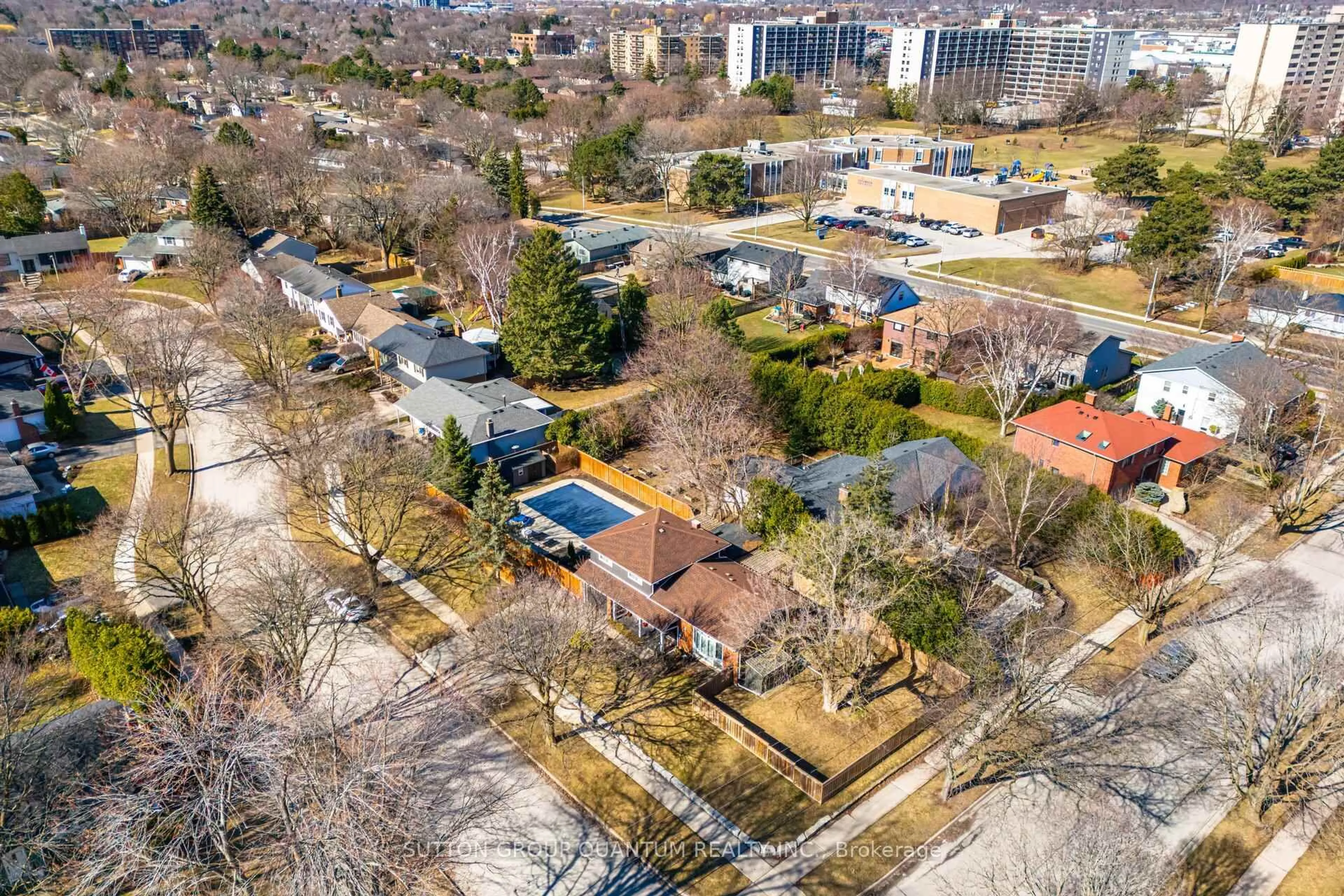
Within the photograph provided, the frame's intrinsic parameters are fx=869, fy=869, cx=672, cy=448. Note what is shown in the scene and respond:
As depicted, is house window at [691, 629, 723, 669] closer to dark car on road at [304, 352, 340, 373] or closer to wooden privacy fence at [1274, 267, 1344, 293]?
dark car on road at [304, 352, 340, 373]

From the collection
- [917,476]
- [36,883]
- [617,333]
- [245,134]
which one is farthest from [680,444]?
[245,134]

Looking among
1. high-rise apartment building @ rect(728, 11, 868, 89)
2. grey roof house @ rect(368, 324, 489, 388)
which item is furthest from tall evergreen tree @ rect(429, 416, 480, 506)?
high-rise apartment building @ rect(728, 11, 868, 89)

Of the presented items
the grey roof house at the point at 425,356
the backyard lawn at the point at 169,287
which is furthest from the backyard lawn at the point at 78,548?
the backyard lawn at the point at 169,287

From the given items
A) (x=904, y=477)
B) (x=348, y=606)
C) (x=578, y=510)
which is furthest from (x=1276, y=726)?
(x=348, y=606)

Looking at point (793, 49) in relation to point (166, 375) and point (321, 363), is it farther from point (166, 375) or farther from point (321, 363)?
point (166, 375)

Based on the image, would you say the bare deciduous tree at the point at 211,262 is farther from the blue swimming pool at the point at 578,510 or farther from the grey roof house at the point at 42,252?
the blue swimming pool at the point at 578,510
